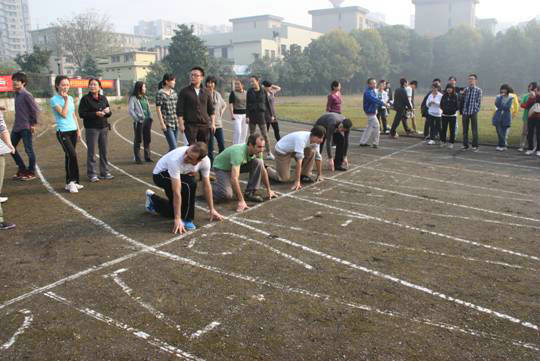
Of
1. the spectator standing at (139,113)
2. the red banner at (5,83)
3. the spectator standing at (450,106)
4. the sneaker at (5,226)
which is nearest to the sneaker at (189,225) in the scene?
the sneaker at (5,226)

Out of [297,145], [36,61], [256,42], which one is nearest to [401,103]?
[297,145]

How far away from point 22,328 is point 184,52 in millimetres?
48726

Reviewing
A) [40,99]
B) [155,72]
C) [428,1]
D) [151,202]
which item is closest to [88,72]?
[155,72]

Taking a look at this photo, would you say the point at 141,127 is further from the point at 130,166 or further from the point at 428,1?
the point at 428,1

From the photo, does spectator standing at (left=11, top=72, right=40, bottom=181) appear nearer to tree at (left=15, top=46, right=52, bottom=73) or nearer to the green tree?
tree at (left=15, top=46, right=52, bottom=73)

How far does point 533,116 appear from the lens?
10898 millimetres

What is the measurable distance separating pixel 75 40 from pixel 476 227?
232ft

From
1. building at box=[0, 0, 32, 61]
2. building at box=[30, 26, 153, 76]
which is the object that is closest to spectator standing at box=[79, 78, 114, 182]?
building at box=[30, 26, 153, 76]

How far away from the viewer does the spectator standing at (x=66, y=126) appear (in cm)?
709

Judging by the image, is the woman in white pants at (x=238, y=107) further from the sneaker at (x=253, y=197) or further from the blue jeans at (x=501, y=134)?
the blue jeans at (x=501, y=134)

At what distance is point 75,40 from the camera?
65500 millimetres

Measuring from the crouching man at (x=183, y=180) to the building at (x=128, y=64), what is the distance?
60500 millimetres

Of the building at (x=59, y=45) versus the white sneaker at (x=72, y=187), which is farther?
the building at (x=59, y=45)

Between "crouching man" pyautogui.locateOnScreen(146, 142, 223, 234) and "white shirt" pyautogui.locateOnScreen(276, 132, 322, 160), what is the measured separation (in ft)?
6.71
